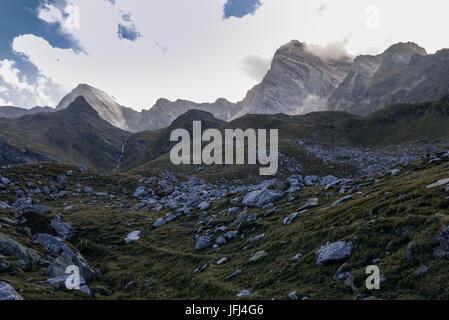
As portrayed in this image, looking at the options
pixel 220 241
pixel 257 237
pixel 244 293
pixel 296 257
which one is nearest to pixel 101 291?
pixel 220 241

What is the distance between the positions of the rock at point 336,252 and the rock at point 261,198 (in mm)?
20760

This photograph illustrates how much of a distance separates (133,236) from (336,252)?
29598 mm

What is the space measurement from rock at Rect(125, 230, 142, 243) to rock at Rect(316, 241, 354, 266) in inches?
1079

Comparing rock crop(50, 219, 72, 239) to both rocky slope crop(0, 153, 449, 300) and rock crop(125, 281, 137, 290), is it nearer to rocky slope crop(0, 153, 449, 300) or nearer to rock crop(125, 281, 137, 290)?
rocky slope crop(0, 153, 449, 300)

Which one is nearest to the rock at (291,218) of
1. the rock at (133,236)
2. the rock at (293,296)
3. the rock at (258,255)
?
the rock at (258,255)

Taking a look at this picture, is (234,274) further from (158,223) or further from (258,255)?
(158,223)

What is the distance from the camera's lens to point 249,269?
68.2 ft

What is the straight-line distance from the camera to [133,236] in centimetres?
3841

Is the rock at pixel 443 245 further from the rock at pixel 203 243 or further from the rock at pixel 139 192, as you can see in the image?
the rock at pixel 139 192

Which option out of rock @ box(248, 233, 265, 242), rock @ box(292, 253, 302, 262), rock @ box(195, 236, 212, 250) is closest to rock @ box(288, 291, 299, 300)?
rock @ box(292, 253, 302, 262)
